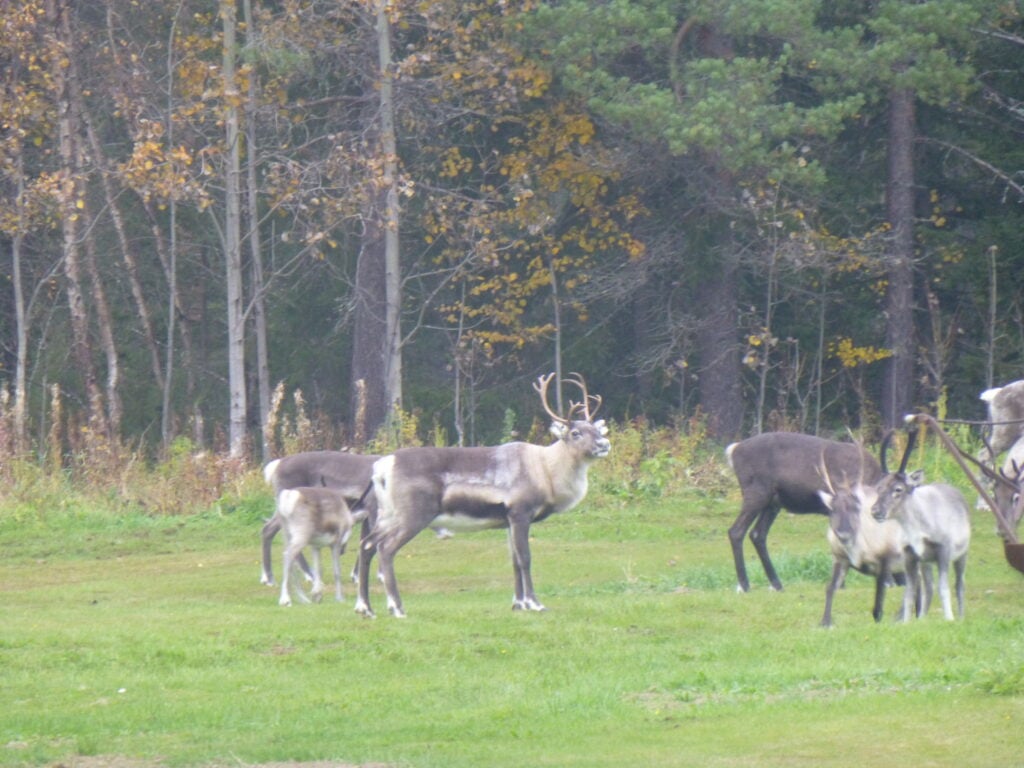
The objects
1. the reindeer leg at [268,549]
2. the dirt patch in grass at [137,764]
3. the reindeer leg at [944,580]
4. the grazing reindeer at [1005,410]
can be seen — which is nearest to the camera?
the dirt patch in grass at [137,764]

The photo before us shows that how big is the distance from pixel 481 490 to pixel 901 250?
14252mm

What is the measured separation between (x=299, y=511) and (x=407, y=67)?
1243 centimetres

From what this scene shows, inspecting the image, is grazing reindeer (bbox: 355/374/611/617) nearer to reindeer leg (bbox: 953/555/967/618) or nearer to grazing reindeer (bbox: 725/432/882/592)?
grazing reindeer (bbox: 725/432/882/592)

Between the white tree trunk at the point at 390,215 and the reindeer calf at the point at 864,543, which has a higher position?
the white tree trunk at the point at 390,215

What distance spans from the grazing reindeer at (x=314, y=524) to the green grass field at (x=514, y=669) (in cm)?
31

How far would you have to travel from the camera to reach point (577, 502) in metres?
14.7

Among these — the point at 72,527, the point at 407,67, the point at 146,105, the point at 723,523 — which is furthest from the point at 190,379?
the point at 723,523

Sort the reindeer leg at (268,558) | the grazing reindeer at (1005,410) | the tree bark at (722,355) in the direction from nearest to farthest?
the reindeer leg at (268,558) → the grazing reindeer at (1005,410) → the tree bark at (722,355)

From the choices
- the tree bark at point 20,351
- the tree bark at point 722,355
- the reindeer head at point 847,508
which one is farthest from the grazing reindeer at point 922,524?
the tree bark at point 722,355

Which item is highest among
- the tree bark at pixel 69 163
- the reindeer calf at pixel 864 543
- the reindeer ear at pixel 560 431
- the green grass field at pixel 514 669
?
the tree bark at pixel 69 163

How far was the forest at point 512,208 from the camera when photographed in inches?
979

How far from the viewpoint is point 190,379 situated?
103 feet

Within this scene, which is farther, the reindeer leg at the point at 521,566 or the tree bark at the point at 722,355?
the tree bark at the point at 722,355

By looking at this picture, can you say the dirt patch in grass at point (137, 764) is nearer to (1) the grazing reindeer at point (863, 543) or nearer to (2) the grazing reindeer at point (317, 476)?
(1) the grazing reindeer at point (863, 543)
